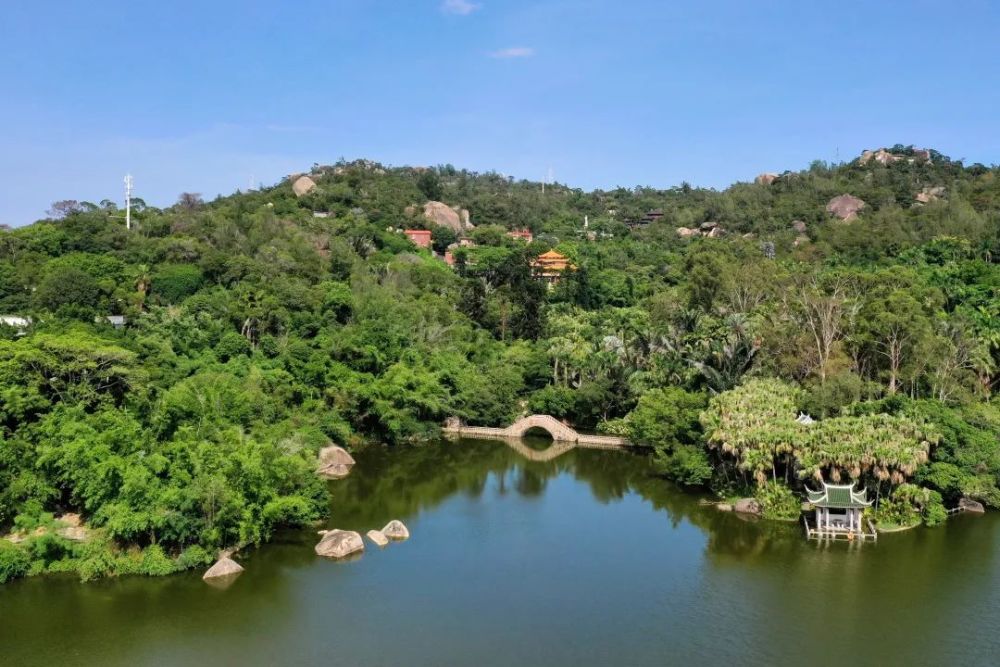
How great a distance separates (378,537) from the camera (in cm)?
2798

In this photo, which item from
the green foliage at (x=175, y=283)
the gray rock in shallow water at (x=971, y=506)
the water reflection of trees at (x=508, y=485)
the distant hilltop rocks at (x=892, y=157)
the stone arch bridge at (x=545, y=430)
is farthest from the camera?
the distant hilltop rocks at (x=892, y=157)

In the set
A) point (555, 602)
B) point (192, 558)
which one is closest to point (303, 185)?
point (192, 558)

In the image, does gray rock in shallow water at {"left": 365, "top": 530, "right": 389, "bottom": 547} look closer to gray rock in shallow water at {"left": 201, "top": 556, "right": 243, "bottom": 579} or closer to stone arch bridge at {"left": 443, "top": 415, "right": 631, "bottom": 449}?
gray rock in shallow water at {"left": 201, "top": 556, "right": 243, "bottom": 579}

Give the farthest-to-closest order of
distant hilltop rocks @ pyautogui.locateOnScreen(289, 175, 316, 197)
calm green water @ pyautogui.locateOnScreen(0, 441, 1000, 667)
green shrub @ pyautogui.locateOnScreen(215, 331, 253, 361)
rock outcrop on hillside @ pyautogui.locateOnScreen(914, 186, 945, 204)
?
1. distant hilltop rocks @ pyautogui.locateOnScreen(289, 175, 316, 197)
2. rock outcrop on hillside @ pyautogui.locateOnScreen(914, 186, 945, 204)
3. green shrub @ pyautogui.locateOnScreen(215, 331, 253, 361)
4. calm green water @ pyautogui.locateOnScreen(0, 441, 1000, 667)

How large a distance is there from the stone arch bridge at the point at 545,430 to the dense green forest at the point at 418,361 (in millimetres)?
964

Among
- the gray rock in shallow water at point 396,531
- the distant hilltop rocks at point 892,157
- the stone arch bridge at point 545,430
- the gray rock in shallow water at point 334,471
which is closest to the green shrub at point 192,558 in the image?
the gray rock in shallow water at point 396,531

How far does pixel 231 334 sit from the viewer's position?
4178 centimetres

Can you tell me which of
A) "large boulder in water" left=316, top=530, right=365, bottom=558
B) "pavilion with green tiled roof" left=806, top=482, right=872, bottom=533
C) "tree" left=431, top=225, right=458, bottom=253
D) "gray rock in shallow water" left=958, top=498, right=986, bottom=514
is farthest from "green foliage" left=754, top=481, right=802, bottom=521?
"tree" left=431, top=225, right=458, bottom=253

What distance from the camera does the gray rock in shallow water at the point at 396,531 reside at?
28516 mm

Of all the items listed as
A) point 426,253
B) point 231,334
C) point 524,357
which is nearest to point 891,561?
point 524,357

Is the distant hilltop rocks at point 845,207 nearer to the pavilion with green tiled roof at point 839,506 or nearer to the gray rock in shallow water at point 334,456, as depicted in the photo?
the pavilion with green tiled roof at point 839,506

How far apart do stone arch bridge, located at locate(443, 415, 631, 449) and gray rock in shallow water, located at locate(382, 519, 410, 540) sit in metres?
15.2

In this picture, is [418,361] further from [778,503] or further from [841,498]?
[841,498]

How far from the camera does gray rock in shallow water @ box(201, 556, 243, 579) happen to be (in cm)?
2380
